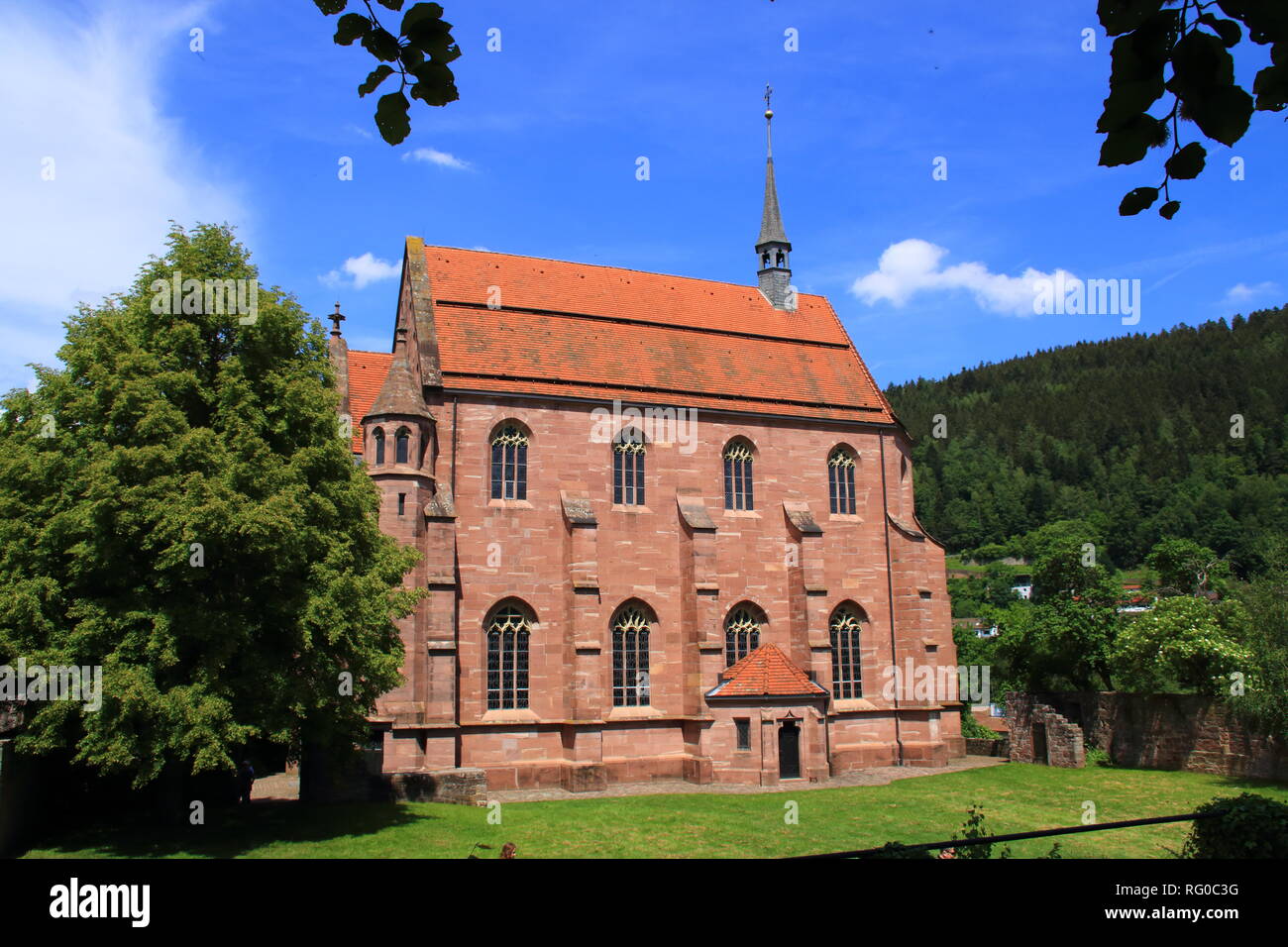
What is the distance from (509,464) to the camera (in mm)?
30781

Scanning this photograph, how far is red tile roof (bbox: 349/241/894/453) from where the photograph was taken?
32.2m

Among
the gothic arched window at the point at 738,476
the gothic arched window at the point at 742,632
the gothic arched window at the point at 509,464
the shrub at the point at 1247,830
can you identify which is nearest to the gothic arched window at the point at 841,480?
the gothic arched window at the point at 738,476

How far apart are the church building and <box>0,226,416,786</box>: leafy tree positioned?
5.30 metres

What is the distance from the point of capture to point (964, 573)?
141375mm

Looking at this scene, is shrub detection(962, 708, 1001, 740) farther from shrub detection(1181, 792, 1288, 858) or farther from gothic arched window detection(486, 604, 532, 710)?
shrub detection(1181, 792, 1288, 858)

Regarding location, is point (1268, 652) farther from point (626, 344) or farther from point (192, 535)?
point (192, 535)

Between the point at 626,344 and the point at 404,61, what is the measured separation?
100ft

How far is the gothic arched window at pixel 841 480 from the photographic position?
3548 centimetres

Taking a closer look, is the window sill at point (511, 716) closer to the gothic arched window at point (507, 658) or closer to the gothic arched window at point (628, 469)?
the gothic arched window at point (507, 658)

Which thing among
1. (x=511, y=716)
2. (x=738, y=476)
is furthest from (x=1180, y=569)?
(x=511, y=716)
